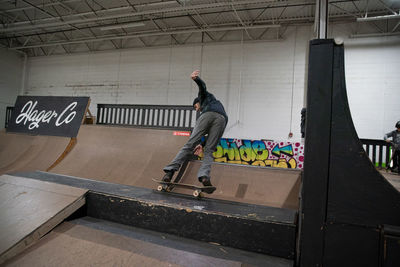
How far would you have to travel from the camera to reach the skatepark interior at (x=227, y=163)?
127 cm

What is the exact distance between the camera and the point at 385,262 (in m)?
1.16

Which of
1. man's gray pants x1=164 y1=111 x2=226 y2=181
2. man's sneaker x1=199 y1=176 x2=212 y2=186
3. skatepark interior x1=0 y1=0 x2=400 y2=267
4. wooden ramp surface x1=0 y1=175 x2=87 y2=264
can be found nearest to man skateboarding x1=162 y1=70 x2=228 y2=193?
man's gray pants x1=164 y1=111 x2=226 y2=181

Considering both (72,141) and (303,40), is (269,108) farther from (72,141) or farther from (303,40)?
(72,141)

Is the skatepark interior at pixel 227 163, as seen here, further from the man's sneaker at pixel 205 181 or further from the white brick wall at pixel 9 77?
the white brick wall at pixel 9 77

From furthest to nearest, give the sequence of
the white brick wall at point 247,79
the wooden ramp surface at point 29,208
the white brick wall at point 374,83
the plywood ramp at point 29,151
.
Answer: the white brick wall at point 247,79
the white brick wall at point 374,83
the plywood ramp at point 29,151
the wooden ramp surface at point 29,208

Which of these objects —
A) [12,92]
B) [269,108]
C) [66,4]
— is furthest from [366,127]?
[12,92]

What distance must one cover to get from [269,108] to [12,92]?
14.7 metres

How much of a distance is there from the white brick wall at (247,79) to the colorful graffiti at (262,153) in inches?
17.7

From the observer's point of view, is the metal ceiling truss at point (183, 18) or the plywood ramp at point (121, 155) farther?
the metal ceiling truss at point (183, 18)

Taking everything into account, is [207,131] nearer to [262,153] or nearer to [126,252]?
[126,252]

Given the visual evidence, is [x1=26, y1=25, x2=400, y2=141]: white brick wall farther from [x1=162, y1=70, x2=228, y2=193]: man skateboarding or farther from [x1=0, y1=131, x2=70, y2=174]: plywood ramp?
[x1=162, y1=70, x2=228, y2=193]: man skateboarding

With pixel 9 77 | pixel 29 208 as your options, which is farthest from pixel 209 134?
pixel 9 77

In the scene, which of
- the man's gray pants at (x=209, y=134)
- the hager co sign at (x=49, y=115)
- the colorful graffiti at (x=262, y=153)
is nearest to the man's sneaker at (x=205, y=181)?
the man's gray pants at (x=209, y=134)

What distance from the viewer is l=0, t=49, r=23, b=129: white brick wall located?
14.0 m
